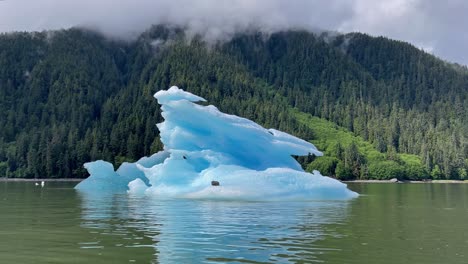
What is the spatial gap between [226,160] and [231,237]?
98.2ft

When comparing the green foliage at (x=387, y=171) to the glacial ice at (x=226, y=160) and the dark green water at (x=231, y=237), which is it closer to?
the glacial ice at (x=226, y=160)

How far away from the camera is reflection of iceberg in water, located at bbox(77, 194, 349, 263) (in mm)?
20594

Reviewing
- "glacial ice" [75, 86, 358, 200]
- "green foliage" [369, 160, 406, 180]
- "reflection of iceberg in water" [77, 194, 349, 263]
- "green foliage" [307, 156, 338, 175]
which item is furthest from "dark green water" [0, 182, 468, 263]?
"green foliage" [369, 160, 406, 180]

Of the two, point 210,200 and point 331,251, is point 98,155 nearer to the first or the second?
point 210,200

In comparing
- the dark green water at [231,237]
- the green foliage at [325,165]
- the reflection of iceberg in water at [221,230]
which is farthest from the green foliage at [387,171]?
the dark green water at [231,237]

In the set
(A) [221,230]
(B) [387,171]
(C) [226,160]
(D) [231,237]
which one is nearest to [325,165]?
Result: (B) [387,171]

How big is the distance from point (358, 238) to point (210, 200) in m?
27.2

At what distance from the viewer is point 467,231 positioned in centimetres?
2955

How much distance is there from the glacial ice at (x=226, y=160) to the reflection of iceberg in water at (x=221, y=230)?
6611mm

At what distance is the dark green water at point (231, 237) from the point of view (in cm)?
2020

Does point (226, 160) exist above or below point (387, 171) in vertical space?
below

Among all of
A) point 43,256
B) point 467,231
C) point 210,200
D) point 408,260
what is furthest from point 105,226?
point 210,200

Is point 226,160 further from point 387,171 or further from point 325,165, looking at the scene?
point 387,171

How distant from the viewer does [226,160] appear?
181 ft
